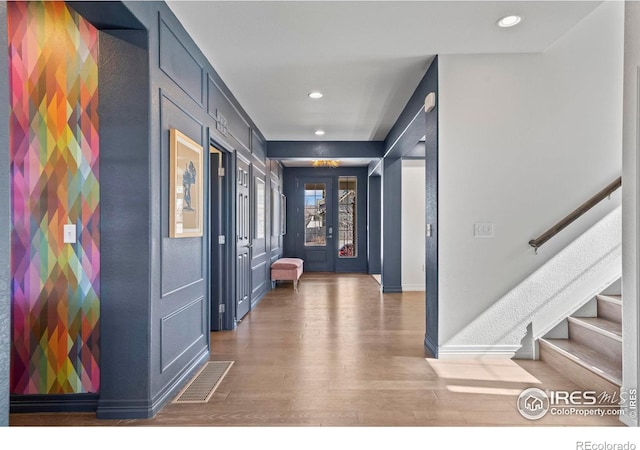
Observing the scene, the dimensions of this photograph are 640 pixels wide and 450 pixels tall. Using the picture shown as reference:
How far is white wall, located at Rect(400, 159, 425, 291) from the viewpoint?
7.01 metres

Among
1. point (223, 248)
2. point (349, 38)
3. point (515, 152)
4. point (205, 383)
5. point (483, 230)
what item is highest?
A: point (349, 38)

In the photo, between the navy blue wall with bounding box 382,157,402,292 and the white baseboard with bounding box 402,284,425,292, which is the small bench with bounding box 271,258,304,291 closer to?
the navy blue wall with bounding box 382,157,402,292

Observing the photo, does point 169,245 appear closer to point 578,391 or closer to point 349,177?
point 578,391

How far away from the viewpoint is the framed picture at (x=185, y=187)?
2648 millimetres

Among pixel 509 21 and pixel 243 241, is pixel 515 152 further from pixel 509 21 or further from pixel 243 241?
pixel 243 241

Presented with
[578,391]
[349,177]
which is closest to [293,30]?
[578,391]

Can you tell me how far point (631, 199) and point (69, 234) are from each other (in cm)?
329

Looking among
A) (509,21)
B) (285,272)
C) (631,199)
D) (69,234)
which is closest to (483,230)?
(631,199)

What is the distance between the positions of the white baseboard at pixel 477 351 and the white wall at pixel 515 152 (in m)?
0.07

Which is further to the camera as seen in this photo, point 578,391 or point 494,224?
point 494,224

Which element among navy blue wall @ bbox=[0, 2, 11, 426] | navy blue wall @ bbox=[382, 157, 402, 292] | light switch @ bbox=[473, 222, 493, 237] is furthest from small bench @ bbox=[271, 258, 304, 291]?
navy blue wall @ bbox=[0, 2, 11, 426]

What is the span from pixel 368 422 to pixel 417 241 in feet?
16.7

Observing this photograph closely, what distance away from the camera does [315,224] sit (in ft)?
32.7

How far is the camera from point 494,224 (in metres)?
3.43
